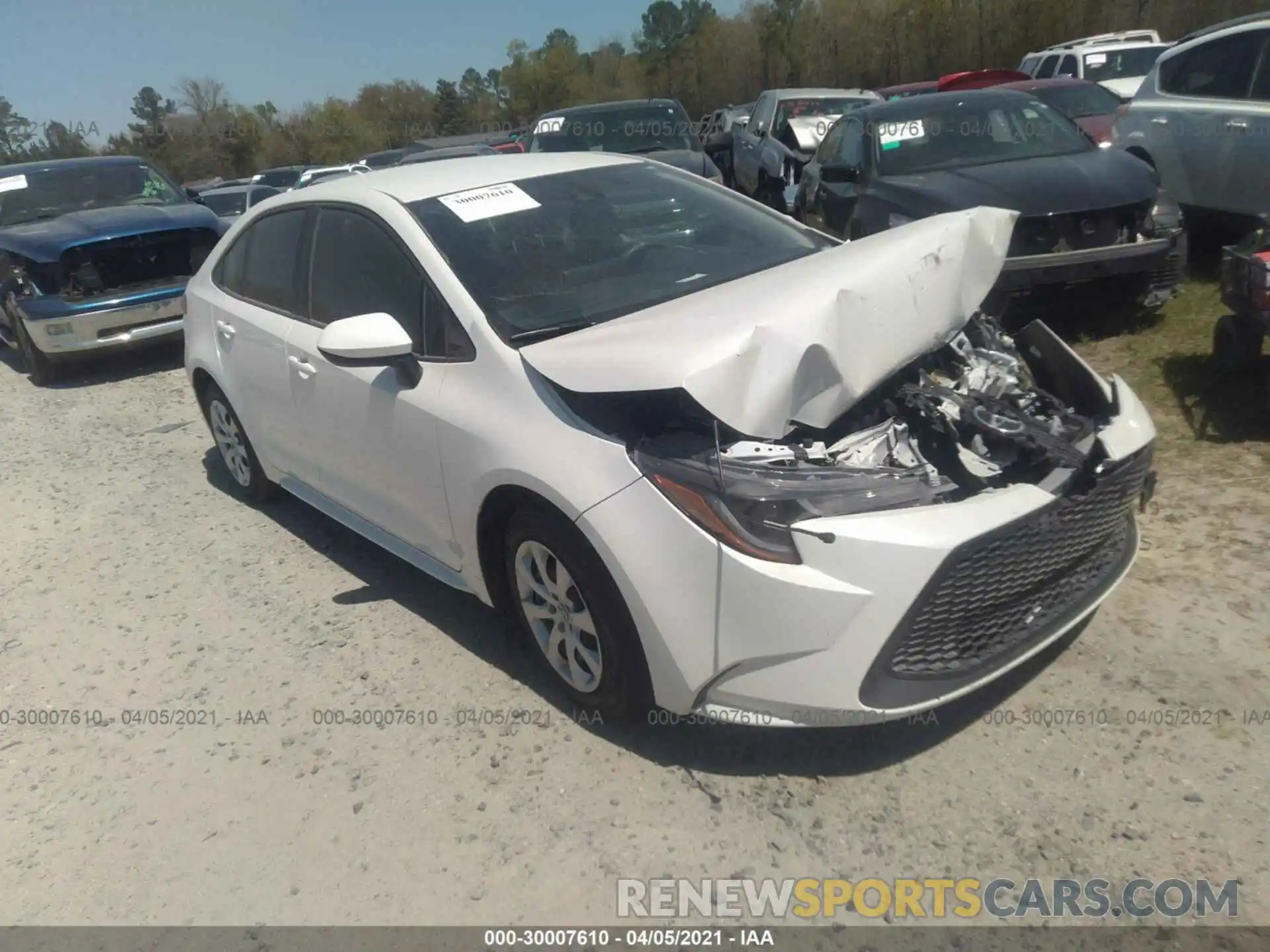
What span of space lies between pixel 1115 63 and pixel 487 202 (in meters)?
16.3

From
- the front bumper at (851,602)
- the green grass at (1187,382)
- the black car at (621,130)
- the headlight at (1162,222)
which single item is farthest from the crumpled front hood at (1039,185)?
the black car at (621,130)

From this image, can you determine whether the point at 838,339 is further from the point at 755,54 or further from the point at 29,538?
the point at 755,54

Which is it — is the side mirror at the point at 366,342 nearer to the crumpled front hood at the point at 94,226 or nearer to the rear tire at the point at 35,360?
the crumpled front hood at the point at 94,226

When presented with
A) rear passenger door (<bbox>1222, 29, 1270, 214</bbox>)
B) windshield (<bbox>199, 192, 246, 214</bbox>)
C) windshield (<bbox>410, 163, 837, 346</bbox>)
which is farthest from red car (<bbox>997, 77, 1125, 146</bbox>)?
windshield (<bbox>199, 192, 246, 214</bbox>)

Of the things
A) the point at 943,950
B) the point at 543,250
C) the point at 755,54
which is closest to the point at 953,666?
the point at 943,950

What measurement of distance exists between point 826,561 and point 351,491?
2.27 meters

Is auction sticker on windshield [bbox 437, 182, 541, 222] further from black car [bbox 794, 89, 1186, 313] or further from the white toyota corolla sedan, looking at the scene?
black car [bbox 794, 89, 1186, 313]

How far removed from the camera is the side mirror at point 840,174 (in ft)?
24.6

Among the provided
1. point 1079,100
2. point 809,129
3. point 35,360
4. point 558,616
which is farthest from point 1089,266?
point 35,360

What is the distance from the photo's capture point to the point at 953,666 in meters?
2.81

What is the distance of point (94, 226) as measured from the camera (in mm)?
8836

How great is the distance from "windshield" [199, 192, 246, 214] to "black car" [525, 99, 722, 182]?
28.7ft

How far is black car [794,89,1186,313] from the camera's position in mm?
→ 6086

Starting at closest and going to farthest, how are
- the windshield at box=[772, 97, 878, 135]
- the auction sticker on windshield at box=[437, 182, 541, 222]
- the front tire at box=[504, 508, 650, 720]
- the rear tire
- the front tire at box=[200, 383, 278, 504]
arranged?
the front tire at box=[504, 508, 650, 720], the auction sticker on windshield at box=[437, 182, 541, 222], the front tire at box=[200, 383, 278, 504], the rear tire, the windshield at box=[772, 97, 878, 135]
